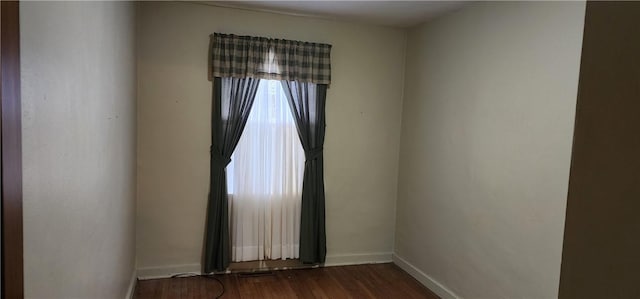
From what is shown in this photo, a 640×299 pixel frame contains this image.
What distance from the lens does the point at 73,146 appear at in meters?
→ 1.20

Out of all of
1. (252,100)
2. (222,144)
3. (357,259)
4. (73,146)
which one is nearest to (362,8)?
(252,100)

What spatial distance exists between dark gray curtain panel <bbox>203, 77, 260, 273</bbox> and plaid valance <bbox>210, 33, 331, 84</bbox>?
0.10 metres

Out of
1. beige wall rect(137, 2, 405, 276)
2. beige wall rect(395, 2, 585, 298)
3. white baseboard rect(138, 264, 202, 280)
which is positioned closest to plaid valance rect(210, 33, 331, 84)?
beige wall rect(137, 2, 405, 276)

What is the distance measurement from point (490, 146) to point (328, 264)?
1.86m

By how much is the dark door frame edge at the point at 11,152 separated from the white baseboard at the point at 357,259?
9.90 feet

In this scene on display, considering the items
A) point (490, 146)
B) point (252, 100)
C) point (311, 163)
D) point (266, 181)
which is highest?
point (252, 100)

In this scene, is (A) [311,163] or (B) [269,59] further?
(A) [311,163]

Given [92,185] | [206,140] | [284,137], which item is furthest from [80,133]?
[284,137]

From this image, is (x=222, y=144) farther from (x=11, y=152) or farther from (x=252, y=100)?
(x=11, y=152)

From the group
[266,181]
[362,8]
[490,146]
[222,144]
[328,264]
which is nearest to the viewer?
[490,146]

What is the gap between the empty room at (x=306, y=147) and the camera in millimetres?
1497

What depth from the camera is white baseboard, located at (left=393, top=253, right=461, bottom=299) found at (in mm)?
2967

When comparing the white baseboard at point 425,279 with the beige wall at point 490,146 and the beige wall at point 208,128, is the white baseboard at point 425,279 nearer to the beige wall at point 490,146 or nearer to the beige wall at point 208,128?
the beige wall at point 490,146

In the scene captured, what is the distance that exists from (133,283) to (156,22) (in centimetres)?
205
